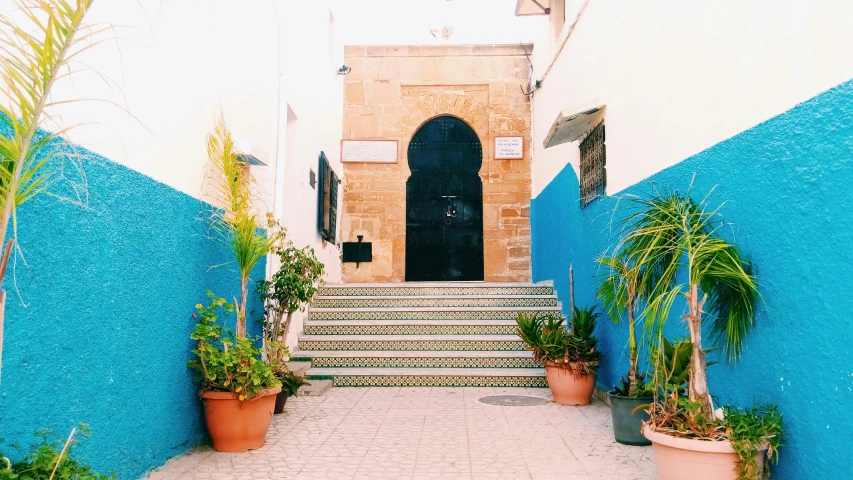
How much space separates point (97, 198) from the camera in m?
2.89

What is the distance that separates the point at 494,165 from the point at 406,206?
5.35 ft

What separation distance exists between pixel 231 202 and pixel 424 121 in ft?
21.9

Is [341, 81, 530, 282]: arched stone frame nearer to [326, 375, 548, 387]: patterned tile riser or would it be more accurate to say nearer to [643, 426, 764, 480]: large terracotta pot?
[326, 375, 548, 387]: patterned tile riser

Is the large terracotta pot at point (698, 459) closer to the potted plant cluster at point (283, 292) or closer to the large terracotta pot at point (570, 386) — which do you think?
the large terracotta pot at point (570, 386)

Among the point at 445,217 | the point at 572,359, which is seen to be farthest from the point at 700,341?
the point at 445,217

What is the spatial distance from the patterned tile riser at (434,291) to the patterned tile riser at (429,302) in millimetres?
226

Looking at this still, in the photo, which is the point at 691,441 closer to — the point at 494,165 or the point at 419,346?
the point at 419,346

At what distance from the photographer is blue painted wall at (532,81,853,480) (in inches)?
97.7

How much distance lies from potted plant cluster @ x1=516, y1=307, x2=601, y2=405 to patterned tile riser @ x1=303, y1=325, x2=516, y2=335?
5.21ft

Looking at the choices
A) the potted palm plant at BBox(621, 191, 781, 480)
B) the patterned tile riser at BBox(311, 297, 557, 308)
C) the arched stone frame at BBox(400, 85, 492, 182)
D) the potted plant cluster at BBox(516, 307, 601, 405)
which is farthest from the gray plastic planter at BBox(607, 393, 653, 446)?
the arched stone frame at BBox(400, 85, 492, 182)

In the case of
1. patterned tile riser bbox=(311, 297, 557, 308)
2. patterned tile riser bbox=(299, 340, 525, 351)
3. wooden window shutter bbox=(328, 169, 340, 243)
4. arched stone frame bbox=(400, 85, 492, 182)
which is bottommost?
patterned tile riser bbox=(299, 340, 525, 351)

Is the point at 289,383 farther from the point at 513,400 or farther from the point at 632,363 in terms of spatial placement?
the point at 632,363

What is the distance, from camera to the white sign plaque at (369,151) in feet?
34.4

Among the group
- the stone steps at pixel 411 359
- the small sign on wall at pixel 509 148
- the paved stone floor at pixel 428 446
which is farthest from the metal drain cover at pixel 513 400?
the small sign on wall at pixel 509 148
